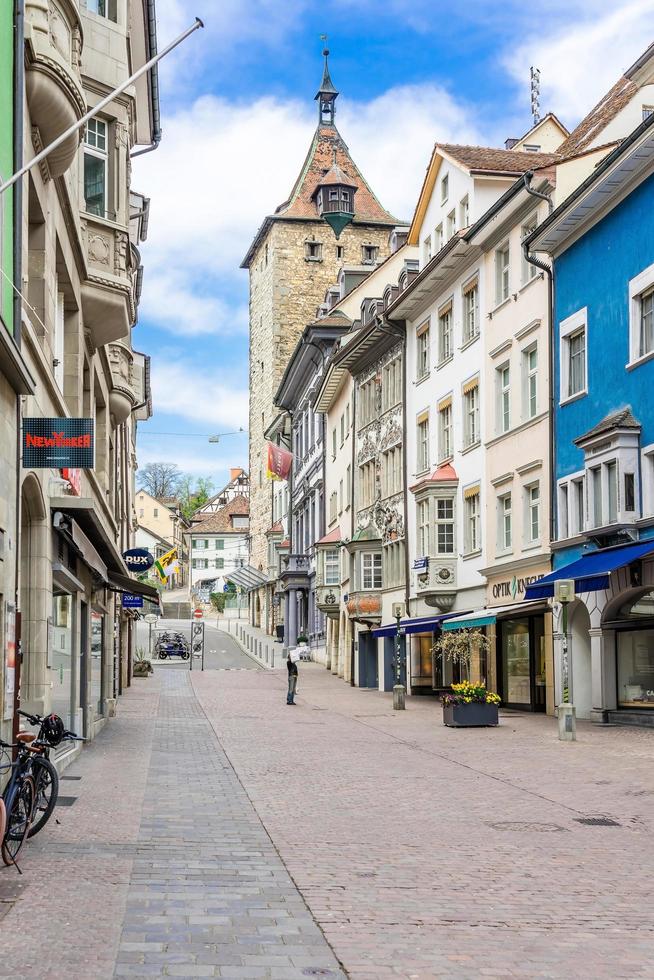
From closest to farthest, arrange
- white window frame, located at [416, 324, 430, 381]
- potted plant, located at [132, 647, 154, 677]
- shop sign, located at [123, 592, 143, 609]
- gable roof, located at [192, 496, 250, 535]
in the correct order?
shop sign, located at [123, 592, 143, 609], white window frame, located at [416, 324, 430, 381], potted plant, located at [132, 647, 154, 677], gable roof, located at [192, 496, 250, 535]

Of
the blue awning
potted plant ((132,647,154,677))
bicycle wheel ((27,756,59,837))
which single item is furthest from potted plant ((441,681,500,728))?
potted plant ((132,647,154,677))

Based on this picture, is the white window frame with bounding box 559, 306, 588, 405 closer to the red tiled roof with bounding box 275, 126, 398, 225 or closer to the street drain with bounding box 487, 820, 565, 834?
the street drain with bounding box 487, 820, 565, 834

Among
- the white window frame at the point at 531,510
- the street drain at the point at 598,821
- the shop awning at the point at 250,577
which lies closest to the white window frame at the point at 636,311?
the white window frame at the point at 531,510

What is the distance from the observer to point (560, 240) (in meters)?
29.6

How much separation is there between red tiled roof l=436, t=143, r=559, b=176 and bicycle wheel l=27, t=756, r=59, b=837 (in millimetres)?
27024

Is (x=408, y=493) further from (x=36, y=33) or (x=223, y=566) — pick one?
(x=223, y=566)

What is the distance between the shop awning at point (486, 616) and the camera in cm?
3064

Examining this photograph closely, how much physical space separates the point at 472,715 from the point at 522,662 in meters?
6.98

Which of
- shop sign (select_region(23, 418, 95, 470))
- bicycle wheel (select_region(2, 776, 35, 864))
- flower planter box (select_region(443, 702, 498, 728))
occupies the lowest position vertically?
flower planter box (select_region(443, 702, 498, 728))

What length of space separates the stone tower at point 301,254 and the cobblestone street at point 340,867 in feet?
210

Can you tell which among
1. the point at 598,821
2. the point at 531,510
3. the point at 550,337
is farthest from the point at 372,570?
the point at 598,821

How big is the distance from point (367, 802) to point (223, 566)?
133 meters

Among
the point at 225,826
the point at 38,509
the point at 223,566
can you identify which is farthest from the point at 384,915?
the point at 223,566

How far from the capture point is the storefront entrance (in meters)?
31.9
